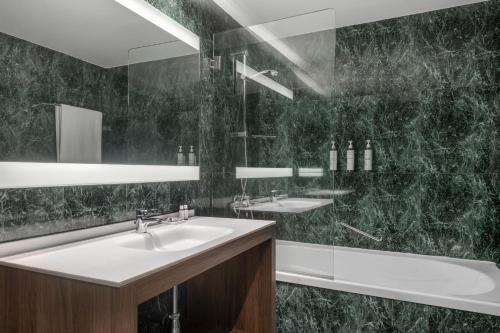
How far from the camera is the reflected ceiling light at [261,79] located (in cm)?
226

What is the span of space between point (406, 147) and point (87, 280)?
266 cm

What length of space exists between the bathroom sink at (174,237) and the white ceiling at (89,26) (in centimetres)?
83

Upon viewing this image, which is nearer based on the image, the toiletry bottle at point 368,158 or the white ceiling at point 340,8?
the white ceiling at point 340,8

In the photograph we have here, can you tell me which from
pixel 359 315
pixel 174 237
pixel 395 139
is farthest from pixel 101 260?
pixel 395 139

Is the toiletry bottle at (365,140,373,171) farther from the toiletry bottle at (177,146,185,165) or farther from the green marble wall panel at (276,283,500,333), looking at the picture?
the toiletry bottle at (177,146,185,165)

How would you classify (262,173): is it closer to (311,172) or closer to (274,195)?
(274,195)

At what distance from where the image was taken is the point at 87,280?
3.01 feet

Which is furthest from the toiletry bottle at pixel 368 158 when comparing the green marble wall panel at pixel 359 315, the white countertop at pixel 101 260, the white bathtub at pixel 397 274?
the white countertop at pixel 101 260

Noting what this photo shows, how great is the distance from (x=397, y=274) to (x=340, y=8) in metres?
2.22

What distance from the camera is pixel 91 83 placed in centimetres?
148

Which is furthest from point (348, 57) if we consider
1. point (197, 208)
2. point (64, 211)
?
point (64, 211)

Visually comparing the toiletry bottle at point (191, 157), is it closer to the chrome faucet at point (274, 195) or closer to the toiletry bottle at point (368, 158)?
the chrome faucet at point (274, 195)

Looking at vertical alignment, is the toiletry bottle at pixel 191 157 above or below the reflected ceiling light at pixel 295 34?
below

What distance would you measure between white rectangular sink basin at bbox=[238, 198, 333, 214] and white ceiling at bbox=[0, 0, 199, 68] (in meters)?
1.19
